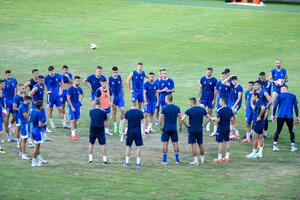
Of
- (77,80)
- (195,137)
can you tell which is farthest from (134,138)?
(77,80)

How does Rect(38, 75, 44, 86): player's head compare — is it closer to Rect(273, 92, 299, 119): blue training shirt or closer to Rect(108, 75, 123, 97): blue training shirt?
Rect(108, 75, 123, 97): blue training shirt

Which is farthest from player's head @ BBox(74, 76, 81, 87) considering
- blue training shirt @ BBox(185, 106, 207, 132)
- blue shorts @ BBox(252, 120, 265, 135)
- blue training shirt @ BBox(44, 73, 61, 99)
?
blue shorts @ BBox(252, 120, 265, 135)

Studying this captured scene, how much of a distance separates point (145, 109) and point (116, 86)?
1.35 meters

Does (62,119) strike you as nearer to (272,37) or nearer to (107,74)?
(107,74)

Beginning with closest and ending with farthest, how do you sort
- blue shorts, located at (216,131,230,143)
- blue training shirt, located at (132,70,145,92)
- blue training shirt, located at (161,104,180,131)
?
blue training shirt, located at (161,104,180,131) < blue shorts, located at (216,131,230,143) < blue training shirt, located at (132,70,145,92)

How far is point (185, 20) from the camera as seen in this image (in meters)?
49.9

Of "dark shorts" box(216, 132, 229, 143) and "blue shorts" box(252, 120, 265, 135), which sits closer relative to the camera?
"dark shorts" box(216, 132, 229, 143)

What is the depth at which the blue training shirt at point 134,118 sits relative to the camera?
22.3 m

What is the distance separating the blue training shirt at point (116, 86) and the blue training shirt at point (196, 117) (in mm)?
5166

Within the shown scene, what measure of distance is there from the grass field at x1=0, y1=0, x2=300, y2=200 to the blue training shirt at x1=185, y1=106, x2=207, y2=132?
3.86ft

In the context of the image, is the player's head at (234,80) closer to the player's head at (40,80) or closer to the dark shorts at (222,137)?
the dark shorts at (222,137)

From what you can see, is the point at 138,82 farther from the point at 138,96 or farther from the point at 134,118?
the point at 134,118

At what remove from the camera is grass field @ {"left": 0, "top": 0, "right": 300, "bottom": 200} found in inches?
809

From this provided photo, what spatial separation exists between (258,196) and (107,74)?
1762 centimetres
